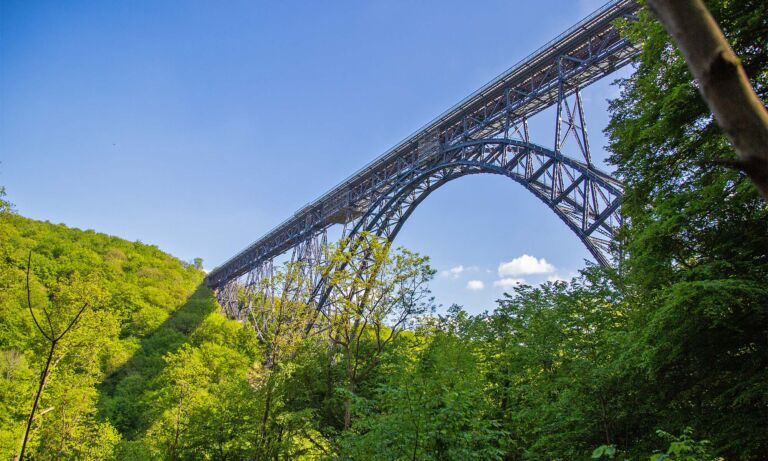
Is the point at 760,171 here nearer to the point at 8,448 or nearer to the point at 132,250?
the point at 8,448

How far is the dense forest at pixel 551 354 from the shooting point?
18.9 feet

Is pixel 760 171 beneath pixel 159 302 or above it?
beneath

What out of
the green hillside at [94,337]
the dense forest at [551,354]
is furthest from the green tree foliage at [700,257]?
the green hillside at [94,337]

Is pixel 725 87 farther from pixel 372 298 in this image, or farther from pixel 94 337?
pixel 94 337

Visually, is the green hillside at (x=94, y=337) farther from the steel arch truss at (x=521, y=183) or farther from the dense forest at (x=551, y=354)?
the steel arch truss at (x=521, y=183)

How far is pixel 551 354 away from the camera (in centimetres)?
934

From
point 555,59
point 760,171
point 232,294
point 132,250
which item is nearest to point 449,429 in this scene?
point 760,171

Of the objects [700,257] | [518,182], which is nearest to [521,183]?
[518,182]

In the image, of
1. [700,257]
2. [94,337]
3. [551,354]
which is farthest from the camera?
[94,337]

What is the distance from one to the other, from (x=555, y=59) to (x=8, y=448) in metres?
23.6

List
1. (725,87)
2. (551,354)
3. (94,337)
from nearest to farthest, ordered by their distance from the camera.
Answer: (725,87) < (551,354) < (94,337)

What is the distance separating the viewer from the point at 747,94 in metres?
1.10

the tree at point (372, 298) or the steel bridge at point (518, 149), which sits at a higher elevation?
the steel bridge at point (518, 149)

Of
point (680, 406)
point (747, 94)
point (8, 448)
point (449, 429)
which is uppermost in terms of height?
point (747, 94)
